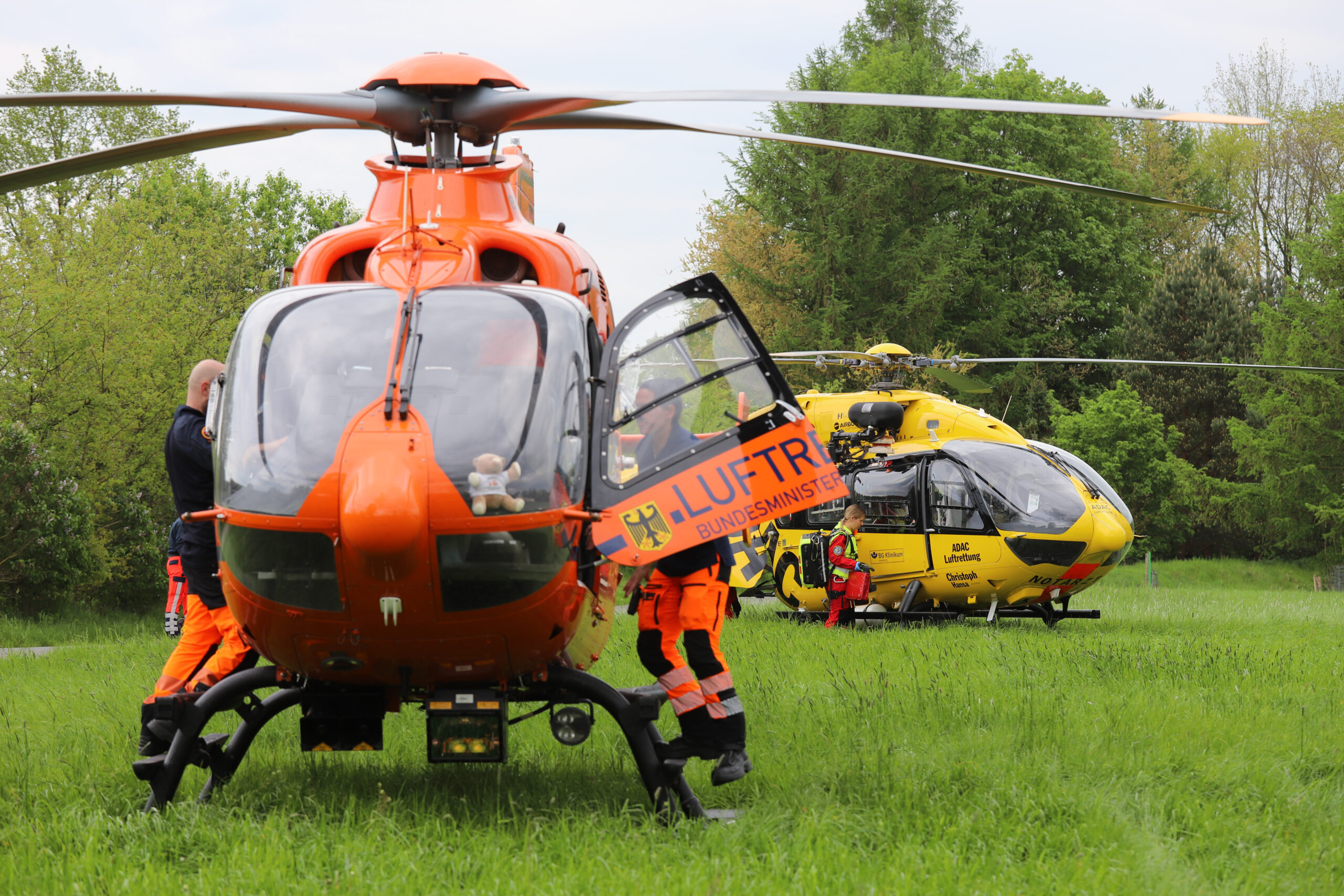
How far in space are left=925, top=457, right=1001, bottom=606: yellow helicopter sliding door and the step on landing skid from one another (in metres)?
8.47

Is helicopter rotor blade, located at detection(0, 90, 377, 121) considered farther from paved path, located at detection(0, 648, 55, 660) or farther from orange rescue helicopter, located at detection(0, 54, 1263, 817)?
paved path, located at detection(0, 648, 55, 660)

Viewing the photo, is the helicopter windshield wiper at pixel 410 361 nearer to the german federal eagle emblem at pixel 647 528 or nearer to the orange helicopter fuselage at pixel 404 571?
the orange helicopter fuselage at pixel 404 571

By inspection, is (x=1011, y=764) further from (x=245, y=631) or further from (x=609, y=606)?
(x=245, y=631)

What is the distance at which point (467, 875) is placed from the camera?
418 cm

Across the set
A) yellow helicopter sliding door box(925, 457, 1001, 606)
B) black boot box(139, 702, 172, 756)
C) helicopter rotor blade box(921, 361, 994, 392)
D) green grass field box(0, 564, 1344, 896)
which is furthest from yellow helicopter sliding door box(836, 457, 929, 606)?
black boot box(139, 702, 172, 756)

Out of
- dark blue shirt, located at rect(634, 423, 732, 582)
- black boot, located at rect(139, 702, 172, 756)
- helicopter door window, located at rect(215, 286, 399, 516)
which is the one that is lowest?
black boot, located at rect(139, 702, 172, 756)

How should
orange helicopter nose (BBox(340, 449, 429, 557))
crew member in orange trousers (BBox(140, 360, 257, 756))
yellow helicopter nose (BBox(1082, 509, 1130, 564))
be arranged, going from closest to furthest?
orange helicopter nose (BBox(340, 449, 429, 557)) < crew member in orange trousers (BBox(140, 360, 257, 756)) < yellow helicopter nose (BBox(1082, 509, 1130, 564))

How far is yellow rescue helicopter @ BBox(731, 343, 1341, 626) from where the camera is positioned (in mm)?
12742

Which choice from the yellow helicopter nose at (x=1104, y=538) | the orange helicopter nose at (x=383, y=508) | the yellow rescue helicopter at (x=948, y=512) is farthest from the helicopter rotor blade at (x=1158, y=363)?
the orange helicopter nose at (x=383, y=508)

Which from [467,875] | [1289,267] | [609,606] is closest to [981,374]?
[1289,267]

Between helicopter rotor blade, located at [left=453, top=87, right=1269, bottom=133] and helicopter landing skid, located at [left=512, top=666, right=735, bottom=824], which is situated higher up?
helicopter rotor blade, located at [left=453, top=87, right=1269, bottom=133]

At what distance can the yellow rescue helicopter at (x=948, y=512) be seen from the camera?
41.8 ft

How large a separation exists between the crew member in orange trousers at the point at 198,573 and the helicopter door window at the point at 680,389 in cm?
224

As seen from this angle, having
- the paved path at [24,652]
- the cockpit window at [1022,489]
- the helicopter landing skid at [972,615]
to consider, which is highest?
the cockpit window at [1022,489]
